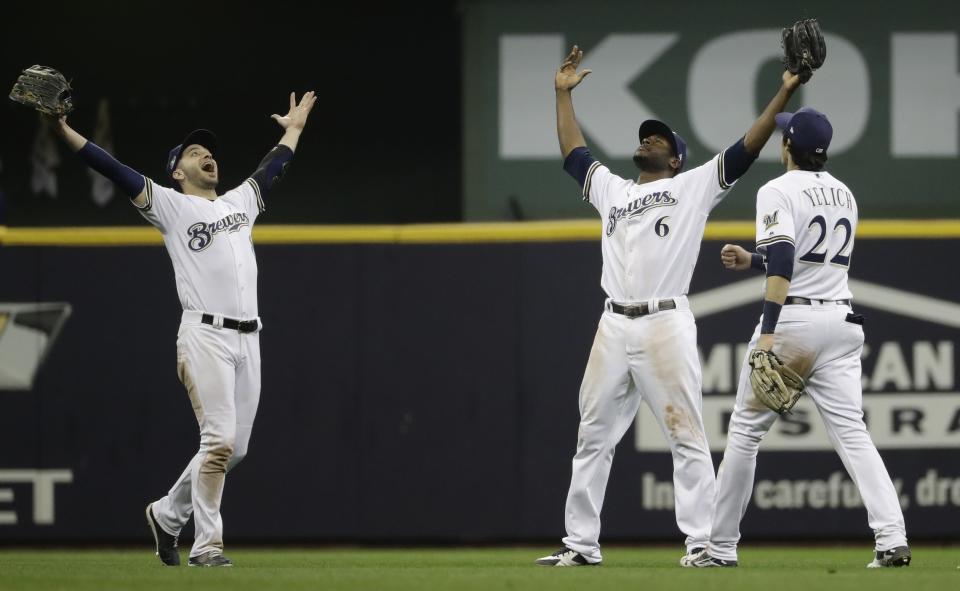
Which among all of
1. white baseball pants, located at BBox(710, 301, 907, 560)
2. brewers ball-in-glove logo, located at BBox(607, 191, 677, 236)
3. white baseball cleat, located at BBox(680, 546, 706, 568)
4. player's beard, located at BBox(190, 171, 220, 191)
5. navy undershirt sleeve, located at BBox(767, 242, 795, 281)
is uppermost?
player's beard, located at BBox(190, 171, 220, 191)

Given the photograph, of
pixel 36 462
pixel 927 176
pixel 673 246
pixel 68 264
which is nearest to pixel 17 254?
pixel 68 264

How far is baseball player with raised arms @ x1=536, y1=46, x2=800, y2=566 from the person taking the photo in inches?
248

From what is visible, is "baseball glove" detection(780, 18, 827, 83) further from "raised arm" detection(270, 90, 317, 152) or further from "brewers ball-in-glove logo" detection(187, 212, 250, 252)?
"brewers ball-in-glove logo" detection(187, 212, 250, 252)

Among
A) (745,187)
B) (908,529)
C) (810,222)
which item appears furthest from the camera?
(745,187)

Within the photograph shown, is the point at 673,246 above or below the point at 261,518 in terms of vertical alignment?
above

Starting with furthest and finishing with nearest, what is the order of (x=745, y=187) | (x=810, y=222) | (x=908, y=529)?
(x=745, y=187) → (x=908, y=529) → (x=810, y=222)

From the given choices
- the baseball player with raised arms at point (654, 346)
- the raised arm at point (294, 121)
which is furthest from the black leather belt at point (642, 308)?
the raised arm at point (294, 121)

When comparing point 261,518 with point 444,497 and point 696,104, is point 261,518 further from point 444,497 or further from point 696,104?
point 696,104

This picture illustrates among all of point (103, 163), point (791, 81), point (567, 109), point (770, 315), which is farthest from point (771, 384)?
point (103, 163)

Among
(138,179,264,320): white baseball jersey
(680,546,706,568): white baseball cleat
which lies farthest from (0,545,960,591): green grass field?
(138,179,264,320): white baseball jersey

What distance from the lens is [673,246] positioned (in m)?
6.38

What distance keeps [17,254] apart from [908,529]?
18.6 ft

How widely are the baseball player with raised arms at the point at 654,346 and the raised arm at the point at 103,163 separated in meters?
2.03

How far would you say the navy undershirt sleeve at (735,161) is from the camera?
628cm
